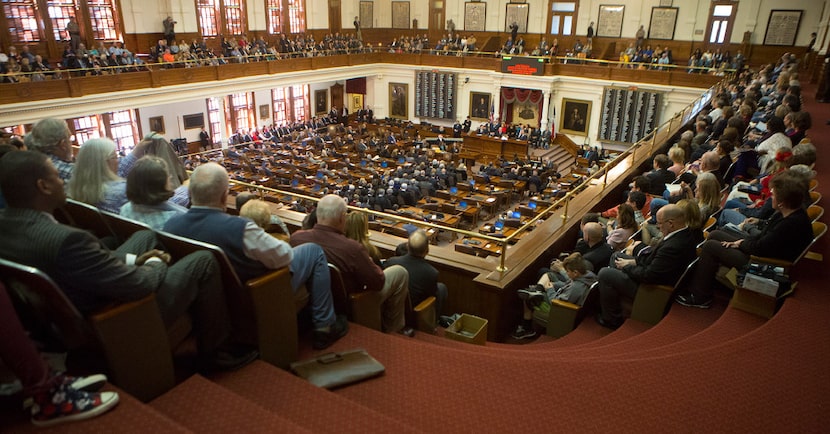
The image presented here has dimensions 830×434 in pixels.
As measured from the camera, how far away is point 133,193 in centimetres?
291

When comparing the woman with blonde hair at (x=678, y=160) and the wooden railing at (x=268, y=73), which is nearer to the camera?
the woman with blonde hair at (x=678, y=160)

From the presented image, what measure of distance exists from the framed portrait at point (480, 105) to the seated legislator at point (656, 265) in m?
19.5

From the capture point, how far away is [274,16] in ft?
74.6

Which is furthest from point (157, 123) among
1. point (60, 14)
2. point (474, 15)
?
point (474, 15)

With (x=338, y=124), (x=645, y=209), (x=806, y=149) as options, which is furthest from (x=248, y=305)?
(x=338, y=124)

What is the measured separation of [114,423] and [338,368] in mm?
1176

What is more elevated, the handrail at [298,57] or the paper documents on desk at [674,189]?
the handrail at [298,57]

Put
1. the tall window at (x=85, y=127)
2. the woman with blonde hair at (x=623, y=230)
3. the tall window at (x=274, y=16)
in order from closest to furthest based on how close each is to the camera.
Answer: the woman with blonde hair at (x=623, y=230), the tall window at (x=85, y=127), the tall window at (x=274, y=16)

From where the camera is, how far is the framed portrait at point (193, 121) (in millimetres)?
20106

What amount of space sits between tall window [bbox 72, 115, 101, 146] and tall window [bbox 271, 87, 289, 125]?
25.2ft

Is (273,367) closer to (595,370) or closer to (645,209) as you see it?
(595,370)

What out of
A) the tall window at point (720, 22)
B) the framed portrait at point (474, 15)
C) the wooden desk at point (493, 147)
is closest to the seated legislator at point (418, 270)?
the wooden desk at point (493, 147)

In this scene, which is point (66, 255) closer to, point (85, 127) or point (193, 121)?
point (85, 127)

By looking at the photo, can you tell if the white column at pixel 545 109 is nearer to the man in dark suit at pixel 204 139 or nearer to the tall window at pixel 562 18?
the tall window at pixel 562 18
